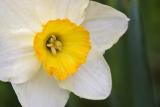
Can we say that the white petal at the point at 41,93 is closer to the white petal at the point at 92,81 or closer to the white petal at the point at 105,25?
the white petal at the point at 92,81

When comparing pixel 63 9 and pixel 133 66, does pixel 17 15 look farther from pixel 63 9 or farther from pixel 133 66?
pixel 133 66

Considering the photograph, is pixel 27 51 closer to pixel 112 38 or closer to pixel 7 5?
pixel 7 5

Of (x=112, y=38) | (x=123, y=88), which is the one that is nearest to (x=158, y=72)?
(x=123, y=88)

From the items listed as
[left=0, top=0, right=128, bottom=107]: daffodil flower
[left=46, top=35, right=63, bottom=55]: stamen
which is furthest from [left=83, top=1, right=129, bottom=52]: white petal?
[left=46, top=35, right=63, bottom=55]: stamen

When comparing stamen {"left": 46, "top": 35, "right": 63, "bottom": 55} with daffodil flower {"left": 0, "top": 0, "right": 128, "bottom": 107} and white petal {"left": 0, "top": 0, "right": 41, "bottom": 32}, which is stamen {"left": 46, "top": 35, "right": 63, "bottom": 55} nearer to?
daffodil flower {"left": 0, "top": 0, "right": 128, "bottom": 107}

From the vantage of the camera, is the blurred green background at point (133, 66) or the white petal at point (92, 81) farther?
the blurred green background at point (133, 66)

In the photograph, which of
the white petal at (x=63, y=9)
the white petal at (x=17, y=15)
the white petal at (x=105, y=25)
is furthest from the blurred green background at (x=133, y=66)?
the white petal at (x=17, y=15)
